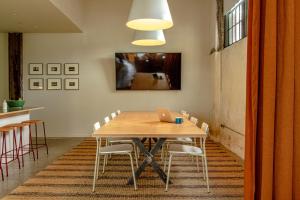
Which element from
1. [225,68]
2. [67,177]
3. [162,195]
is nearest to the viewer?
[162,195]

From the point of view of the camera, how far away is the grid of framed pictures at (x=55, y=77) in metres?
7.75

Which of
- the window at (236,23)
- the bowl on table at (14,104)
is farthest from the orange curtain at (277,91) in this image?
the bowl on table at (14,104)

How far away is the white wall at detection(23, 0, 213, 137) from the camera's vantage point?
771 cm

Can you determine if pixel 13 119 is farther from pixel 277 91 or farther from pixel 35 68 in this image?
pixel 277 91

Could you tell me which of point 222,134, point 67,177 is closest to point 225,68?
point 222,134

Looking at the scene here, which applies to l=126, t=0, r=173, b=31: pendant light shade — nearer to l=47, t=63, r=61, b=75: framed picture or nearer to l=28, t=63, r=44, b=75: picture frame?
l=47, t=63, r=61, b=75: framed picture

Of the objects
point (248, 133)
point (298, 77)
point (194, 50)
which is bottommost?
point (248, 133)

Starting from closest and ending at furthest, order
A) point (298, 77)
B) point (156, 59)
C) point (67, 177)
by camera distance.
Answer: point (298, 77), point (67, 177), point (156, 59)

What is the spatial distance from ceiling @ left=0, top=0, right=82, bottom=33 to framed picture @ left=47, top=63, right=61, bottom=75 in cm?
85

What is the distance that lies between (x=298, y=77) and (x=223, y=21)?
16.4ft

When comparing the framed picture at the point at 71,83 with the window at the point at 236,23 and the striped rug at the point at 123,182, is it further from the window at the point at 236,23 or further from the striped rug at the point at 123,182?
the window at the point at 236,23

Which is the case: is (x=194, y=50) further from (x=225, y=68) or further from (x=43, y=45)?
(x=43, y=45)

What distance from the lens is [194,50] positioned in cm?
773

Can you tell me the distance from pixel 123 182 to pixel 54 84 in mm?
4693
